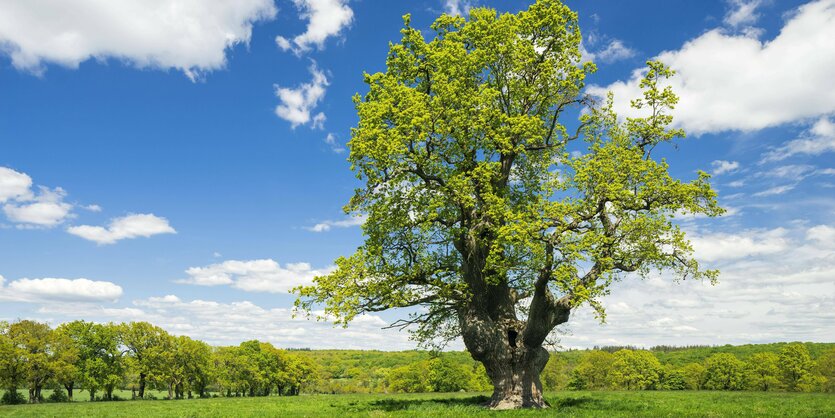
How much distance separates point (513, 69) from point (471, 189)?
24.5 ft

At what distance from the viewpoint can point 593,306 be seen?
2216 cm

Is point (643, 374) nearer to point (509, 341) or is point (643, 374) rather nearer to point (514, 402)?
point (509, 341)

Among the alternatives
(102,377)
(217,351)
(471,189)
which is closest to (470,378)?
(217,351)

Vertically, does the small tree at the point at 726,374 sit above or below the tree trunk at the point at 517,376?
below

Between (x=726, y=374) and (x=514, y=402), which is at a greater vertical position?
(x=514, y=402)

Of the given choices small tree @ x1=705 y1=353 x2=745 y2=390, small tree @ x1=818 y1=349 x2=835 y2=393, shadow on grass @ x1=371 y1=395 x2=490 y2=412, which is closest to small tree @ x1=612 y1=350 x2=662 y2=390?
small tree @ x1=705 y1=353 x2=745 y2=390

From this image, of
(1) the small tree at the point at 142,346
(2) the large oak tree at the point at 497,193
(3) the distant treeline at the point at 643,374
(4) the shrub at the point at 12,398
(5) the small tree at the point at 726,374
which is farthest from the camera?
(5) the small tree at the point at 726,374

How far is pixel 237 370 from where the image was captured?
94.4 metres

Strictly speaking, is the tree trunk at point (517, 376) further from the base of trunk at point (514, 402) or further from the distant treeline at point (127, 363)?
the distant treeline at point (127, 363)

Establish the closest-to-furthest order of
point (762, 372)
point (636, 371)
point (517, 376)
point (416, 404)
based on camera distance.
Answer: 1. point (517, 376)
2. point (416, 404)
3. point (762, 372)
4. point (636, 371)

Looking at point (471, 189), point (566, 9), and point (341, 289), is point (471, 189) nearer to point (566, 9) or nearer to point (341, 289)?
point (341, 289)

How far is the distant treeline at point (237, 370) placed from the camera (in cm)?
7425

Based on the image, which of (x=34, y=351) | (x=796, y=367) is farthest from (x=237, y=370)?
(x=796, y=367)

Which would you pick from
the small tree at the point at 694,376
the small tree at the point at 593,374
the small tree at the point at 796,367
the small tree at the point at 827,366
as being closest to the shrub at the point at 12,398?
the small tree at the point at 593,374
